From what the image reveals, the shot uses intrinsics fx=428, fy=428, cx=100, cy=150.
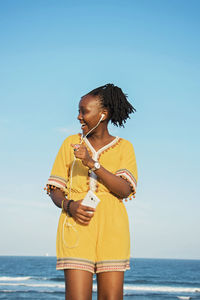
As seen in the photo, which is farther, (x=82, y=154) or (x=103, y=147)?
(x=103, y=147)

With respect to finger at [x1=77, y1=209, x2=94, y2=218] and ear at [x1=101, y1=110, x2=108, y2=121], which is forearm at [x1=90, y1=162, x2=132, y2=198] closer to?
finger at [x1=77, y1=209, x2=94, y2=218]

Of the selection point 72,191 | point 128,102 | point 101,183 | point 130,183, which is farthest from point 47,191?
point 128,102

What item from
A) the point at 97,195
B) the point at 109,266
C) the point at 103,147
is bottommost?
the point at 109,266

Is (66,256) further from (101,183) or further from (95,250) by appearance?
(101,183)

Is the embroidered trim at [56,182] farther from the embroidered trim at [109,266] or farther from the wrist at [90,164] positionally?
the embroidered trim at [109,266]

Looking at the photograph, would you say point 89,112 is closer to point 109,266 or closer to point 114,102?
point 114,102

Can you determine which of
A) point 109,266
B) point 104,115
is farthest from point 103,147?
point 109,266

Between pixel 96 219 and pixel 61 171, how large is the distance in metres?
0.48

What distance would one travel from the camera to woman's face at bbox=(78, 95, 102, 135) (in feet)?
10.8

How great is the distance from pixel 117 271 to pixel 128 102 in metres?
1.33

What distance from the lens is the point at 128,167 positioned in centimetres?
327

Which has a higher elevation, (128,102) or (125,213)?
(128,102)

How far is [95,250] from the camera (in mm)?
3037

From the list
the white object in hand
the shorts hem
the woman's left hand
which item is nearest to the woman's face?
the woman's left hand
